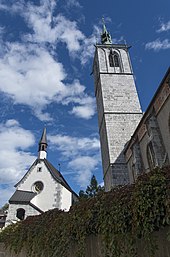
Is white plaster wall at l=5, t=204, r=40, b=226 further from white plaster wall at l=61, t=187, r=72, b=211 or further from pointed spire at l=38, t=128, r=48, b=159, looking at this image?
pointed spire at l=38, t=128, r=48, b=159

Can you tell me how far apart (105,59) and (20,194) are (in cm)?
1899

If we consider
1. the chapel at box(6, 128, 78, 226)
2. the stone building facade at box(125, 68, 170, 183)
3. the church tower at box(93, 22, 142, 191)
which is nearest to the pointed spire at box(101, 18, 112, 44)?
the church tower at box(93, 22, 142, 191)

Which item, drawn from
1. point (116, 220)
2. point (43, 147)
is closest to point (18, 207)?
point (43, 147)

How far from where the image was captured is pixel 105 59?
2503cm

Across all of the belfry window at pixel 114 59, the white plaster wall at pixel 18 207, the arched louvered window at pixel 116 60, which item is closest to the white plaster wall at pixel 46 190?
the white plaster wall at pixel 18 207

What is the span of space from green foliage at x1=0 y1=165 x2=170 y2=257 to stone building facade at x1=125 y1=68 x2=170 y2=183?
7662mm

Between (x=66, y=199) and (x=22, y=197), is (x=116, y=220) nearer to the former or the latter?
(x=22, y=197)

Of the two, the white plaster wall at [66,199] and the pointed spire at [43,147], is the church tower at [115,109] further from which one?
the pointed spire at [43,147]

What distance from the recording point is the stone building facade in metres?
10.8

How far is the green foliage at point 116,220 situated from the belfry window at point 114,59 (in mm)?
22405

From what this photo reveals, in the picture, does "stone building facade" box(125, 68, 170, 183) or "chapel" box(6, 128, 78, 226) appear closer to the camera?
"stone building facade" box(125, 68, 170, 183)

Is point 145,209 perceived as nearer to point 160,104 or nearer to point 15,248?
point 15,248

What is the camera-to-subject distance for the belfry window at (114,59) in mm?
24747

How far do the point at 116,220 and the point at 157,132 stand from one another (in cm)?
894
